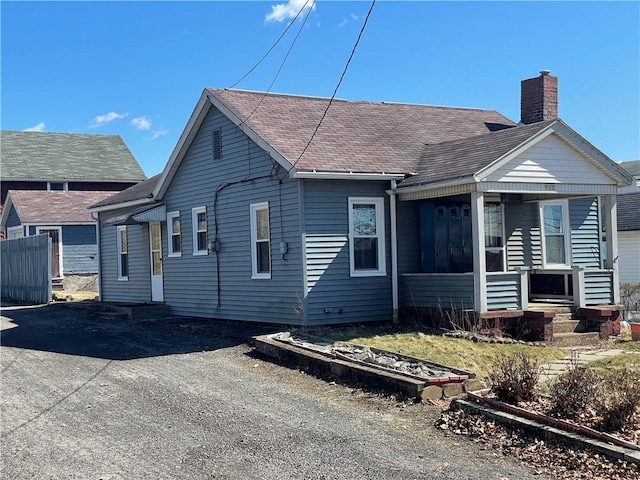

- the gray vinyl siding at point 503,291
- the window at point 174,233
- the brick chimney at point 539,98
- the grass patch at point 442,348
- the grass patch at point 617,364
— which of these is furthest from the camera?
the brick chimney at point 539,98

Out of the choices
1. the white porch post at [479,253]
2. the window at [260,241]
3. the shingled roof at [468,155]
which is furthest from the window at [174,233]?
the white porch post at [479,253]

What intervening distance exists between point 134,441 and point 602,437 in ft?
14.8

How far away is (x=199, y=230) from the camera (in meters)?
18.4

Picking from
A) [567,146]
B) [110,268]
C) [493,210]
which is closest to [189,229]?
[110,268]

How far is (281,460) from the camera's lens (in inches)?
267

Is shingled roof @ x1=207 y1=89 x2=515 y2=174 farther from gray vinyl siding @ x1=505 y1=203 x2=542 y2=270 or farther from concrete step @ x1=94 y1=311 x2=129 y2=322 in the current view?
concrete step @ x1=94 y1=311 x2=129 y2=322

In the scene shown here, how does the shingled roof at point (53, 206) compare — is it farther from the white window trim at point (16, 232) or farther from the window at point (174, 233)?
the window at point (174, 233)

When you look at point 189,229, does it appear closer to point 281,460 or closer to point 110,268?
point 110,268

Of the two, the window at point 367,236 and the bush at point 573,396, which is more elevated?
the window at point 367,236

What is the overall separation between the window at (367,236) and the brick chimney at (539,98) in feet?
22.8

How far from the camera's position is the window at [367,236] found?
15391mm

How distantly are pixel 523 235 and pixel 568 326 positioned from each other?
3422 millimetres

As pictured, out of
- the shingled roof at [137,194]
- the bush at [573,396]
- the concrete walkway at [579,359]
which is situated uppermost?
the shingled roof at [137,194]

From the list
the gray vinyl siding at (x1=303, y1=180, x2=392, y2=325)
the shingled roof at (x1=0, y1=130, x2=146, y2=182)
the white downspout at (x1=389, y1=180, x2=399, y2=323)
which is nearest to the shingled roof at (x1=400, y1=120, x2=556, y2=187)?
the white downspout at (x1=389, y1=180, x2=399, y2=323)
